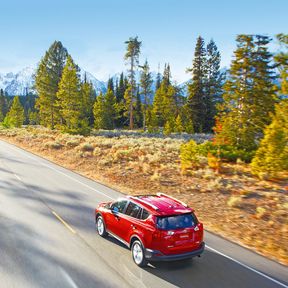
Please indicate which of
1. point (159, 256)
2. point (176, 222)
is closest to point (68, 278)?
point (159, 256)

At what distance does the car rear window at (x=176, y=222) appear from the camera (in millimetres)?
8867

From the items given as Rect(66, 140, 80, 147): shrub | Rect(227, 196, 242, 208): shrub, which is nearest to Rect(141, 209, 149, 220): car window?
Rect(227, 196, 242, 208): shrub

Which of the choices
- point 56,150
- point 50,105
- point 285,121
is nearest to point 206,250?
point 285,121

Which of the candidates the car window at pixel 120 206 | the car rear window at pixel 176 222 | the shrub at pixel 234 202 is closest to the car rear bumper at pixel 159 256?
the car rear window at pixel 176 222

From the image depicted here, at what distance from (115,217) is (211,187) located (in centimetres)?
902

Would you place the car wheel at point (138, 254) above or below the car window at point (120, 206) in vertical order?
below

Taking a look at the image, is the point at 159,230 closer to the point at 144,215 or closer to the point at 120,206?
the point at 144,215

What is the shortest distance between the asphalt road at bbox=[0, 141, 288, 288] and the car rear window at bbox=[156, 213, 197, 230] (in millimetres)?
1139

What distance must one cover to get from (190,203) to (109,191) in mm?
4670

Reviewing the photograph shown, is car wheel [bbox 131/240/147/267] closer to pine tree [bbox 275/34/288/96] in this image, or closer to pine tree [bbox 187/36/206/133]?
pine tree [bbox 275/34/288/96]

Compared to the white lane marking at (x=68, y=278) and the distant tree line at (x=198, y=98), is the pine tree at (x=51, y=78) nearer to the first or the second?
the distant tree line at (x=198, y=98)

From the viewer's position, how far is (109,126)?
216 ft

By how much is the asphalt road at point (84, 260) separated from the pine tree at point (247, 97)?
674 inches

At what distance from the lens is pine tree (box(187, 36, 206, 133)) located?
57062mm
